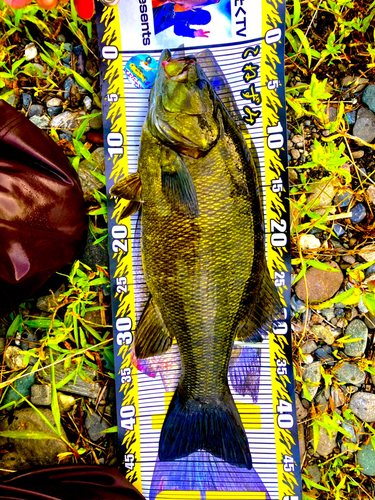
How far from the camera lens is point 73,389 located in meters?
1.74

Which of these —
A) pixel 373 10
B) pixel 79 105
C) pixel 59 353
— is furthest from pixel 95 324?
pixel 373 10

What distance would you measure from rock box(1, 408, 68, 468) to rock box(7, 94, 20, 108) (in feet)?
4.48

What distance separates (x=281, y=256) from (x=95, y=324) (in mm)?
863

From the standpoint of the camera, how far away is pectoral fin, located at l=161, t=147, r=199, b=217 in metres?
1.42

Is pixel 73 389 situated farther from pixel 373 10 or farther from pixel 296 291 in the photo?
pixel 373 10

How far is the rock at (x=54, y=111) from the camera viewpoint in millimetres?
1786

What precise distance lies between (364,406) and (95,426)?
1.18 metres

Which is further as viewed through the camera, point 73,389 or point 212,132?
point 73,389

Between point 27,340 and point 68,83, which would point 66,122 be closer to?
point 68,83

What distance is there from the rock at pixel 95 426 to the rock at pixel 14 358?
371 millimetres

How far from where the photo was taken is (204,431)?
5.29 feet

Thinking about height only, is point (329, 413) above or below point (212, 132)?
below

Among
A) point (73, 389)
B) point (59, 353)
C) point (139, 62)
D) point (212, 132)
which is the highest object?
point (139, 62)

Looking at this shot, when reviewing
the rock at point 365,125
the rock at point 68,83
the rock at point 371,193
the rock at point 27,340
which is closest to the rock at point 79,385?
the rock at point 27,340
